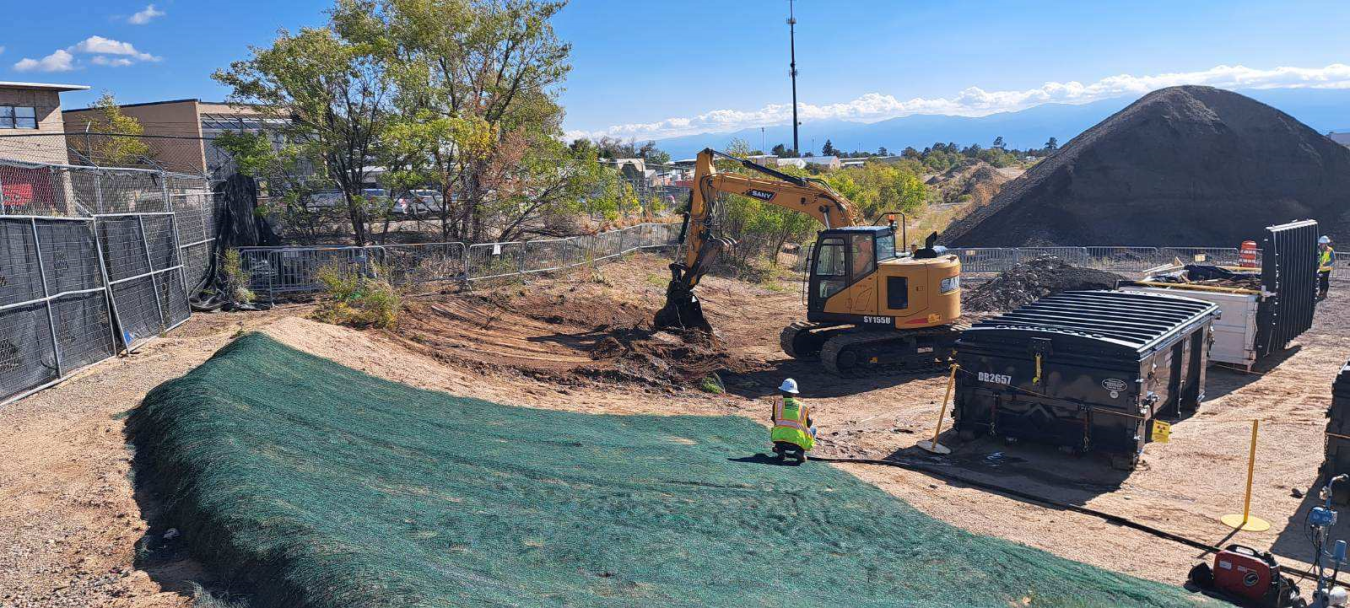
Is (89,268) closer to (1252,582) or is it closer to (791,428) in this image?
(791,428)

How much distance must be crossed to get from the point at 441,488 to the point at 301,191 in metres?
16.8

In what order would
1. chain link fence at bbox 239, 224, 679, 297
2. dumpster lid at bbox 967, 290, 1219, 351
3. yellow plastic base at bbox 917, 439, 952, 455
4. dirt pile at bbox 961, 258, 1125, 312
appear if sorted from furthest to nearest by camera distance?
dirt pile at bbox 961, 258, 1125, 312 → chain link fence at bbox 239, 224, 679, 297 → yellow plastic base at bbox 917, 439, 952, 455 → dumpster lid at bbox 967, 290, 1219, 351

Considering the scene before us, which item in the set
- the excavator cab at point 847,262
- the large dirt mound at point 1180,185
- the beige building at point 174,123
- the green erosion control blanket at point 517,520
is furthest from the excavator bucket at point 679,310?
the beige building at point 174,123

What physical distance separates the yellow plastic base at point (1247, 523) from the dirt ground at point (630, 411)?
95 millimetres

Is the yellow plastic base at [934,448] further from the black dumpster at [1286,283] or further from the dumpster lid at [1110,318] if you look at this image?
the black dumpster at [1286,283]

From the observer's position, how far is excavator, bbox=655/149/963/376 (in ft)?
55.9

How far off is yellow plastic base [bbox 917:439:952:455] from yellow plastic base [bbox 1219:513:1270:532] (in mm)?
3456

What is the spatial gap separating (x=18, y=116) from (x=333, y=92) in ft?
68.0

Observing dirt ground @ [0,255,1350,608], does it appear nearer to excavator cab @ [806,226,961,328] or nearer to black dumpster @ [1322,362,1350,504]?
black dumpster @ [1322,362,1350,504]

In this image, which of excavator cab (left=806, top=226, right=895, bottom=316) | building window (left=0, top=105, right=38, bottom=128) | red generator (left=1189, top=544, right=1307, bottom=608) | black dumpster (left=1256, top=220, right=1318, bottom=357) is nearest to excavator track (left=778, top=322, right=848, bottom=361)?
excavator cab (left=806, top=226, right=895, bottom=316)

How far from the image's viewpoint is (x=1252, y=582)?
752 centimetres

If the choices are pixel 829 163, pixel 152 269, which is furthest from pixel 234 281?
pixel 829 163

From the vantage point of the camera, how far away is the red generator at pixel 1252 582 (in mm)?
7477

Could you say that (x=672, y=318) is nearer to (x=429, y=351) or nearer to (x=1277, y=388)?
(x=429, y=351)
